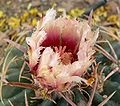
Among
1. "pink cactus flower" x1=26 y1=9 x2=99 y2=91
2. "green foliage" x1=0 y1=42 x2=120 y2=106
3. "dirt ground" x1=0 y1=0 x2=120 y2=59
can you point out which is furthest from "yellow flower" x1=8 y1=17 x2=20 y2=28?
"pink cactus flower" x1=26 y1=9 x2=99 y2=91

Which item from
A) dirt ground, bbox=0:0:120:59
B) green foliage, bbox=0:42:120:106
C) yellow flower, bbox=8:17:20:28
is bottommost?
green foliage, bbox=0:42:120:106

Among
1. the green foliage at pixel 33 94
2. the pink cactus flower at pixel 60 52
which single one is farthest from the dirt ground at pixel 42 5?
the pink cactus flower at pixel 60 52

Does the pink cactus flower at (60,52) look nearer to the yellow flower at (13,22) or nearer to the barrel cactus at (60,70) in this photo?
the barrel cactus at (60,70)

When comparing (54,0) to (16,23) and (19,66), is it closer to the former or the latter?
(16,23)

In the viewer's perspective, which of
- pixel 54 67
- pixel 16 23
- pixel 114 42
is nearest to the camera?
pixel 54 67

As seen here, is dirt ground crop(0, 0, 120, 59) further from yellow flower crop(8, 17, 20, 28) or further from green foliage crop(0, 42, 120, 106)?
green foliage crop(0, 42, 120, 106)

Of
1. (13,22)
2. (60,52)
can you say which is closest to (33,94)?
(60,52)

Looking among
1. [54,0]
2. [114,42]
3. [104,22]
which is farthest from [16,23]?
[114,42]

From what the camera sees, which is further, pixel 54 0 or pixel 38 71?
pixel 54 0
